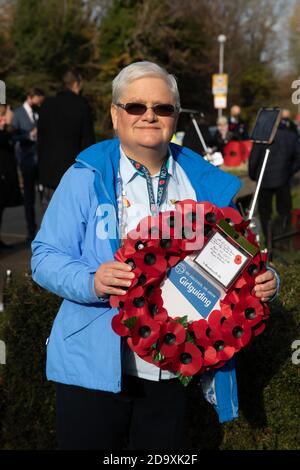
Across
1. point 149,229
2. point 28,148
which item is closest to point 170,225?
point 149,229

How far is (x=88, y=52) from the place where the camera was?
1307 inches

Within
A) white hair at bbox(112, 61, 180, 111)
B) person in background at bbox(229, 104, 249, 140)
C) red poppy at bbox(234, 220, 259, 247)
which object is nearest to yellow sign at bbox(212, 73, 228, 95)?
person in background at bbox(229, 104, 249, 140)

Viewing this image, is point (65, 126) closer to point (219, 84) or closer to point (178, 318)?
point (178, 318)

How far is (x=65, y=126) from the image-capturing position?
7.40m

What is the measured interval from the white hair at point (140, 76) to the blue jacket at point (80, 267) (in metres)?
0.21

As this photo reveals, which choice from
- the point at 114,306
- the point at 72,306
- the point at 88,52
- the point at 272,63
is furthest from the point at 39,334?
the point at 272,63

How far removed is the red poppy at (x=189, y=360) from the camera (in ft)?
7.19

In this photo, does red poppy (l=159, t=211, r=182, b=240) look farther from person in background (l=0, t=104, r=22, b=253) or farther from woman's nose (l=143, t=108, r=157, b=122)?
person in background (l=0, t=104, r=22, b=253)

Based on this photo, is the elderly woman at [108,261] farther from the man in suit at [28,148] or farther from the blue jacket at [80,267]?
the man in suit at [28,148]

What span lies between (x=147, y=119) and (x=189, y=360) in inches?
30.3

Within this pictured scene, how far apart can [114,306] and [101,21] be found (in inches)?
1368

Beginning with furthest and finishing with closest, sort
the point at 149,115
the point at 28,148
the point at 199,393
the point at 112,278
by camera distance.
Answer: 1. the point at 28,148
2. the point at 199,393
3. the point at 149,115
4. the point at 112,278

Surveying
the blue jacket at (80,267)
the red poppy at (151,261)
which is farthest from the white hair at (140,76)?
the red poppy at (151,261)

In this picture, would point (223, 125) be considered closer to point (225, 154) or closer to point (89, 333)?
point (225, 154)
